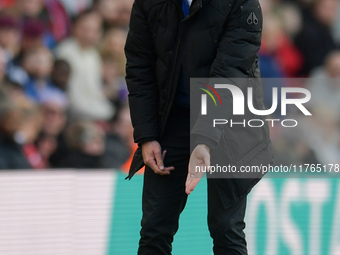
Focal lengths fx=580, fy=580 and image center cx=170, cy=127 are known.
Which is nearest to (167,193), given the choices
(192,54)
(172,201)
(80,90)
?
(172,201)

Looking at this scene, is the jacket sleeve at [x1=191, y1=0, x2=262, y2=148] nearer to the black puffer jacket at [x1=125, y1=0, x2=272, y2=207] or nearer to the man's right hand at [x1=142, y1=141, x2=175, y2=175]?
the black puffer jacket at [x1=125, y1=0, x2=272, y2=207]

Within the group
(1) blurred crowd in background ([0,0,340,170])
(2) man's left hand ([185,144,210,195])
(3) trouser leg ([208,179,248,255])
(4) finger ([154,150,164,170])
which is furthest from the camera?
(1) blurred crowd in background ([0,0,340,170])

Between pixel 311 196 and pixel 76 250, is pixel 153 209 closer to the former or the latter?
pixel 76 250

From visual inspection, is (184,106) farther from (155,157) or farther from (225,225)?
(225,225)

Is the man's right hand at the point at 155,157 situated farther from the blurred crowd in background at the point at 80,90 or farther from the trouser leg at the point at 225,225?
the blurred crowd in background at the point at 80,90

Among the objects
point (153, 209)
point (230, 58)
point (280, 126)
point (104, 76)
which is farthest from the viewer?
point (280, 126)

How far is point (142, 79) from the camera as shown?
2793 millimetres

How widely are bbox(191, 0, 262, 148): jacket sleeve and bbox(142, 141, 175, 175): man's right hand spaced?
0.27 meters

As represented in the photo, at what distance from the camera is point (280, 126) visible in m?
6.22

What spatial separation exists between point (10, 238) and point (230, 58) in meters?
2.03

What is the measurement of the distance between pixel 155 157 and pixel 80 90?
9.94 feet

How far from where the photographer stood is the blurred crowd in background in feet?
16.9

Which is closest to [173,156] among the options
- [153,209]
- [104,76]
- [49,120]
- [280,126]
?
[153,209]

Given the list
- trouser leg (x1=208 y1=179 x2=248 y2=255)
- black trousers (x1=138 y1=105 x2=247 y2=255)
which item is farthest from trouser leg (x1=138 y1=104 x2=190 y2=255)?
trouser leg (x1=208 y1=179 x2=248 y2=255)
